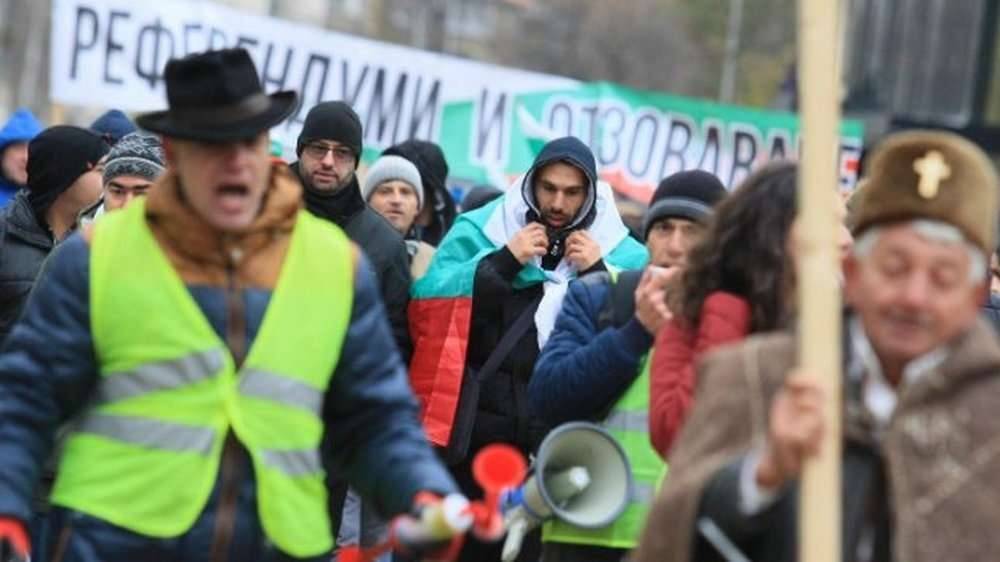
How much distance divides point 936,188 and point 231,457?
72.7 inches

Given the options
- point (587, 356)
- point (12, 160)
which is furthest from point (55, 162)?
point (587, 356)

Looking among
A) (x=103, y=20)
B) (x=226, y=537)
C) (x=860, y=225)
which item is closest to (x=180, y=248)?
(x=226, y=537)

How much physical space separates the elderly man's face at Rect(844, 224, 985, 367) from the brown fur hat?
5 cm

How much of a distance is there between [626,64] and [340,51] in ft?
224

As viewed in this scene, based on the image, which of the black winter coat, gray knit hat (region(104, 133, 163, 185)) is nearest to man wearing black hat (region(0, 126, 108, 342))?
gray knit hat (region(104, 133, 163, 185))

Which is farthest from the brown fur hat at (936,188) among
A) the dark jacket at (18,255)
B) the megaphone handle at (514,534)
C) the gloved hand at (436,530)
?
the dark jacket at (18,255)

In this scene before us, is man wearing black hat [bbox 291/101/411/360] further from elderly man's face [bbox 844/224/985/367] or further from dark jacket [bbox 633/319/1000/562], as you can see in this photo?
elderly man's face [bbox 844/224/985/367]

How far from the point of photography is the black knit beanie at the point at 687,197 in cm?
885

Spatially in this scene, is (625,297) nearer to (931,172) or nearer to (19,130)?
(931,172)

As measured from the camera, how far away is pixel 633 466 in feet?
28.1

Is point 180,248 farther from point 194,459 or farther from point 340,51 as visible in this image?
point 340,51

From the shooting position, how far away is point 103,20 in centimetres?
1562

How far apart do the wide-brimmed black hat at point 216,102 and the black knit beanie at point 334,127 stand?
180 inches

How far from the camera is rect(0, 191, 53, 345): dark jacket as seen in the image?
1032cm
